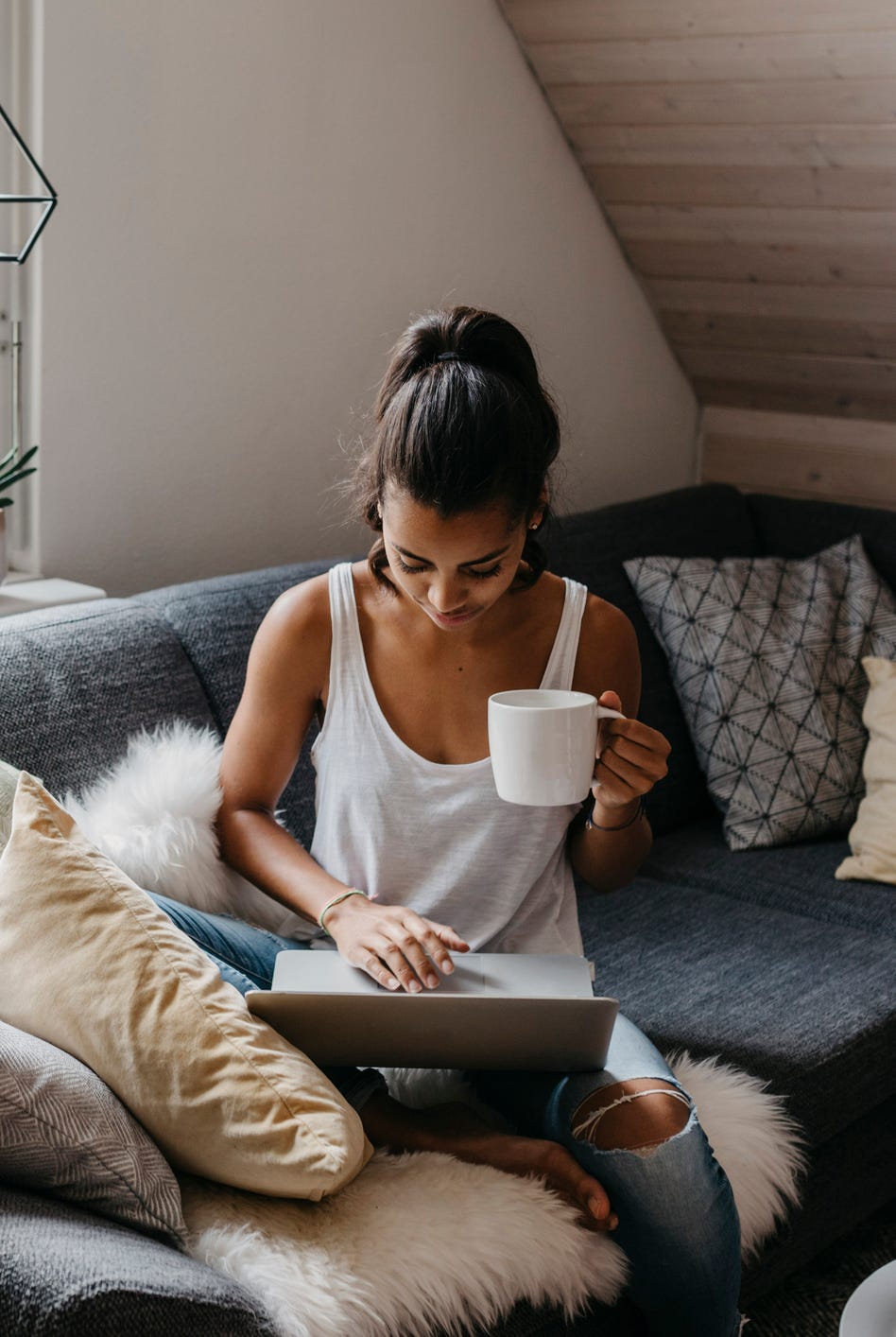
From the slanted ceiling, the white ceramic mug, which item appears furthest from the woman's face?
the slanted ceiling

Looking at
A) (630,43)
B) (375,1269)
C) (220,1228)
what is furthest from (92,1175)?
(630,43)

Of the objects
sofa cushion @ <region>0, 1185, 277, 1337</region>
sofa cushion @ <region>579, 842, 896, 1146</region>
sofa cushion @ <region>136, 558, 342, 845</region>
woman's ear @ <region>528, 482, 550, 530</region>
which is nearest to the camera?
sofa cushion @ <region>0, 1185, 277, 1337</region>

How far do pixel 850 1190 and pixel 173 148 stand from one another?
177 centimetres

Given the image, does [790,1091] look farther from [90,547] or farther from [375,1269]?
[90,547]

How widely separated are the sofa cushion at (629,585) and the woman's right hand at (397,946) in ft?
3.53

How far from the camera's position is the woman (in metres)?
1.36

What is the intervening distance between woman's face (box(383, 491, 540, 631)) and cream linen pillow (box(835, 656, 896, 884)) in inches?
41.8

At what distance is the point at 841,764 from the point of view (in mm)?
2422

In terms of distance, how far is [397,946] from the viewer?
1340 mm

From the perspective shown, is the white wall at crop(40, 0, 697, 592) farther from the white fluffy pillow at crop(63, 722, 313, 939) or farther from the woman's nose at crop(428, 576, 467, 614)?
the woman's nose at crop(428, 576, 467, 614)

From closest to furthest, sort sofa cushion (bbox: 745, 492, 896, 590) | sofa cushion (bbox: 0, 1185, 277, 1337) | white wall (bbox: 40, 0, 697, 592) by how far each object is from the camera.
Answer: sofa cushion (bbox: 0, 1185, 277, 1337) → white wall (bbox: 40, 0, 697, 592) → sofa cushion (bbox: 745, 492, 896, 590)

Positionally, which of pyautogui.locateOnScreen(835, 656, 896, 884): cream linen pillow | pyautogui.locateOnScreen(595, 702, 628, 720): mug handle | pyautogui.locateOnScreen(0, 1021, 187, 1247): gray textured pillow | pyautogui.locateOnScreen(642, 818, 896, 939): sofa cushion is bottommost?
pyautogui.locateOnScreen(642, 818, 896, 939): sofa cushion

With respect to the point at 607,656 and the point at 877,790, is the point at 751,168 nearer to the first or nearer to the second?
the point at 877,790

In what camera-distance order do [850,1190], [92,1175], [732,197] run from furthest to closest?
[732,197] < [850,1190] < [92,1175]
